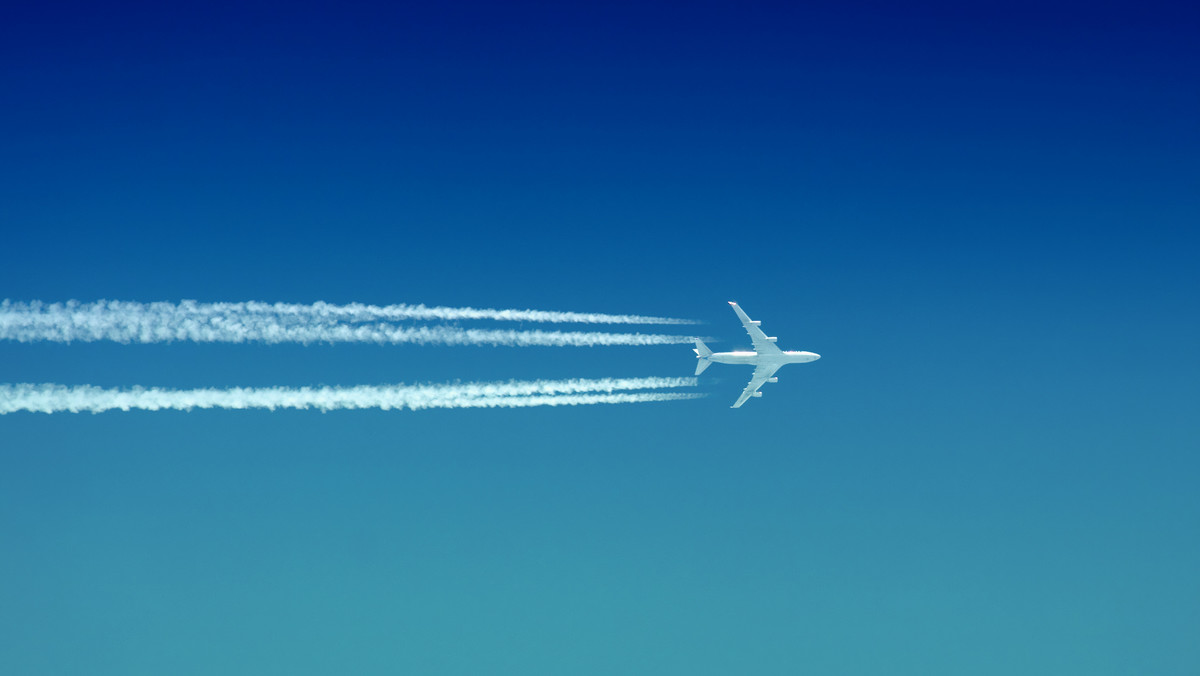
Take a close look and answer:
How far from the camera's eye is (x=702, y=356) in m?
102

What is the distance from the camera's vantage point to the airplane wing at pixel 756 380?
106 metres

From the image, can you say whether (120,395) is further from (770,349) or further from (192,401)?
(770,349)

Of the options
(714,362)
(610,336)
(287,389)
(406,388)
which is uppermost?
(714,362)

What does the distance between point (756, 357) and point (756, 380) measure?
15.0 feet

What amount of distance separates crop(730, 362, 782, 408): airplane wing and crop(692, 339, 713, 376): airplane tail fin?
7585 millimetres

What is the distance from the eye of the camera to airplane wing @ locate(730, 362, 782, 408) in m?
106

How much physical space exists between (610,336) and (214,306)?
37.6 meters

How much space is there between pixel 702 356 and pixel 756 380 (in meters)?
9.57

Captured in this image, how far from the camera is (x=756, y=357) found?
342 feet

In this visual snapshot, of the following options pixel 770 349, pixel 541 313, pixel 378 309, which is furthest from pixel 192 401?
pixel 770 349

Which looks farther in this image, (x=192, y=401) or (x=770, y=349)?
(x=770, y=349)

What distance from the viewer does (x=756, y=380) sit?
107688mm

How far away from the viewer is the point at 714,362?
10262 cm

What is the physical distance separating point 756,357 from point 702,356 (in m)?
6.79
